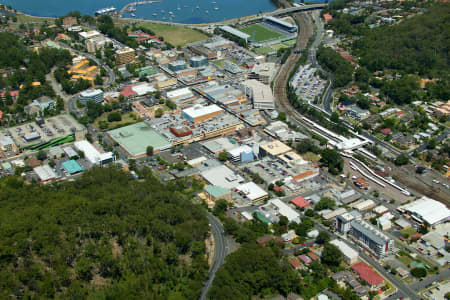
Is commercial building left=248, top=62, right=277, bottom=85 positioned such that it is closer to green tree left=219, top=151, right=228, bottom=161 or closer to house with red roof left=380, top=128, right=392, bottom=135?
house with red roof left=380, top=128, right=392, bottom=135

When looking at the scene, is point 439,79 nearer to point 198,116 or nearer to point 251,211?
point 198,116

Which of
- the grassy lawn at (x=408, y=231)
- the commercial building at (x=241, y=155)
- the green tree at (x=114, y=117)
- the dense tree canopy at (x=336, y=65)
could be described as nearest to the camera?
the grassy lawn at (x=408, y=231)

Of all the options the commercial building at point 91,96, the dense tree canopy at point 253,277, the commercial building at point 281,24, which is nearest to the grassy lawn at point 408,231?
the dense tree canopy at point 253,277

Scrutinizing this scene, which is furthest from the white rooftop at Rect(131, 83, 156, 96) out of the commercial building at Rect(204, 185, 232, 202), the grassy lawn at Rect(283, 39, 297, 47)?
the grassy lawn at Rect(283, 39, 297, 47)

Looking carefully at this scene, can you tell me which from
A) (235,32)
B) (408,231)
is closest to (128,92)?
(235,32)

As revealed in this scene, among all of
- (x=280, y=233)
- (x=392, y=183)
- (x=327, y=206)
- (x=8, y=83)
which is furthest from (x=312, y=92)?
(x=8, y=83)

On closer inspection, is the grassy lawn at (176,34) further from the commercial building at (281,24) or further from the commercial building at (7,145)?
the commercial building at (7,145)
